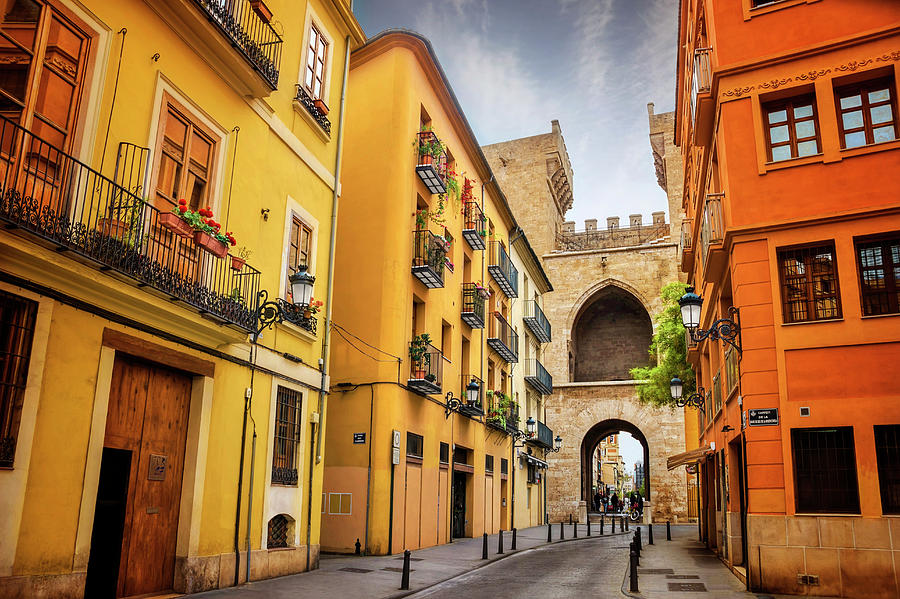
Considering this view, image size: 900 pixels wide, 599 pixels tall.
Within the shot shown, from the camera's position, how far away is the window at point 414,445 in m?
18.1

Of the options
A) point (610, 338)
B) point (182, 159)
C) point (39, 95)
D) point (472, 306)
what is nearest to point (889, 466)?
point (182, 159)

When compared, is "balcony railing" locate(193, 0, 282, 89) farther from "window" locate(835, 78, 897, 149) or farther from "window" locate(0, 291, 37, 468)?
"window" locate(835, 78, 897, 149)

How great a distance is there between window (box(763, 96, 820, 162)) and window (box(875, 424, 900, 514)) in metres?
4.86

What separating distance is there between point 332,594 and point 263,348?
4002 millimetres

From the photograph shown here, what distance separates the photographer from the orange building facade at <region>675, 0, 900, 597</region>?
10.7 metres

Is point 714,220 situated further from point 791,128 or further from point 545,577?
point 545,577

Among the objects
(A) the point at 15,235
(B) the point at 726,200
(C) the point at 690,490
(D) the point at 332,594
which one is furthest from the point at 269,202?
(C) the point at 690,490

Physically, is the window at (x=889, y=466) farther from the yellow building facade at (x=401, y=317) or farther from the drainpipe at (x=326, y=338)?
the yellow building facade at (x=401, y=317)

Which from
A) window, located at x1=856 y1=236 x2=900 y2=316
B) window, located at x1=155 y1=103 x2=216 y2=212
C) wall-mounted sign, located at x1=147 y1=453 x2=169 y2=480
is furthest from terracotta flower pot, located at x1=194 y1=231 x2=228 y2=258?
window, located at x1=856 y1=236 x2=900 y2=316

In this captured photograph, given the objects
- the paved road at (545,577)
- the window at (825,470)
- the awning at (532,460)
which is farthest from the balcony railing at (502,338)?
the window at (825,470)

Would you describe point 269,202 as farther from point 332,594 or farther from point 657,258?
point 657,258

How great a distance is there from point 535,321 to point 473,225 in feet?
39.1

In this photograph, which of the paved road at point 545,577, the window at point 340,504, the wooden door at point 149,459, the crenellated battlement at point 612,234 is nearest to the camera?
the wooden door at point 149,459

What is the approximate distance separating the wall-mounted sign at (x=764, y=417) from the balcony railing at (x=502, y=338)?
15057 mm
